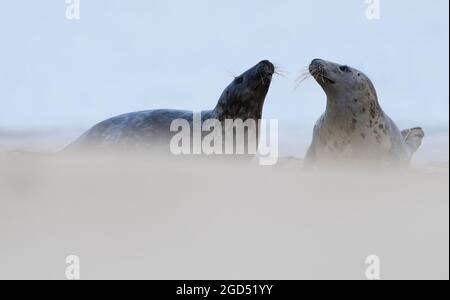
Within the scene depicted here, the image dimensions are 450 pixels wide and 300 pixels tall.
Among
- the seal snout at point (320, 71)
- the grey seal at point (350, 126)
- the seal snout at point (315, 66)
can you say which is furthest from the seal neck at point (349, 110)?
the seal snout at point (315, 66)

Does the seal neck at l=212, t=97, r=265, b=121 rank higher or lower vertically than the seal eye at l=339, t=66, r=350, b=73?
lower

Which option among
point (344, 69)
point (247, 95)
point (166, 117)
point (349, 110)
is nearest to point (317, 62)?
point (344, 69)

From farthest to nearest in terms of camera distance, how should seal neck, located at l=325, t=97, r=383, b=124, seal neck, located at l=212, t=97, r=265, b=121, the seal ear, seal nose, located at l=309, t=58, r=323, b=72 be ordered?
the seal ear, seal neck, located at l=212, t=97, r=265, b=121, seal neck, located at l=325, t=97, r=383, b=124, seal nose, located at l=309, t=58, r=323, b=72

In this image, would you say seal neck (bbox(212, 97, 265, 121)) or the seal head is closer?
the seal head

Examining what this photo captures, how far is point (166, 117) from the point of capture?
6000 millimetres

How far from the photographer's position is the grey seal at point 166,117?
578 cm

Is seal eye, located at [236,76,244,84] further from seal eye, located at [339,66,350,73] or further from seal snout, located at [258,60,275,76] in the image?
seal eye, located at [339,66,350,73]

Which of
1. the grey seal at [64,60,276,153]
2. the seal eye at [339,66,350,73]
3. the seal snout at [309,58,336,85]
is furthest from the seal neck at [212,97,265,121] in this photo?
the seal eye at [339,66,350,73]

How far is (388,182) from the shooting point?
17.9 feet

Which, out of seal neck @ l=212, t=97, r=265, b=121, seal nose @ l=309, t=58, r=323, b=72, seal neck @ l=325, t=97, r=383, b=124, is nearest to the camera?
seal nose @ l=309, t=58, r=323, b=72

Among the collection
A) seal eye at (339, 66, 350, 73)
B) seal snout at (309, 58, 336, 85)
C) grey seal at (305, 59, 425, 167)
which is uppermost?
seal eye at (339, 66, 350, 73)

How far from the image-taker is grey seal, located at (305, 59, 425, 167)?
18.6 feet

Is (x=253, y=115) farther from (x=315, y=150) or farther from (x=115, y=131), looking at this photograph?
(x=115, y=131)

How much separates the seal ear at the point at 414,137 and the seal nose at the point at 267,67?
1.34 metres
